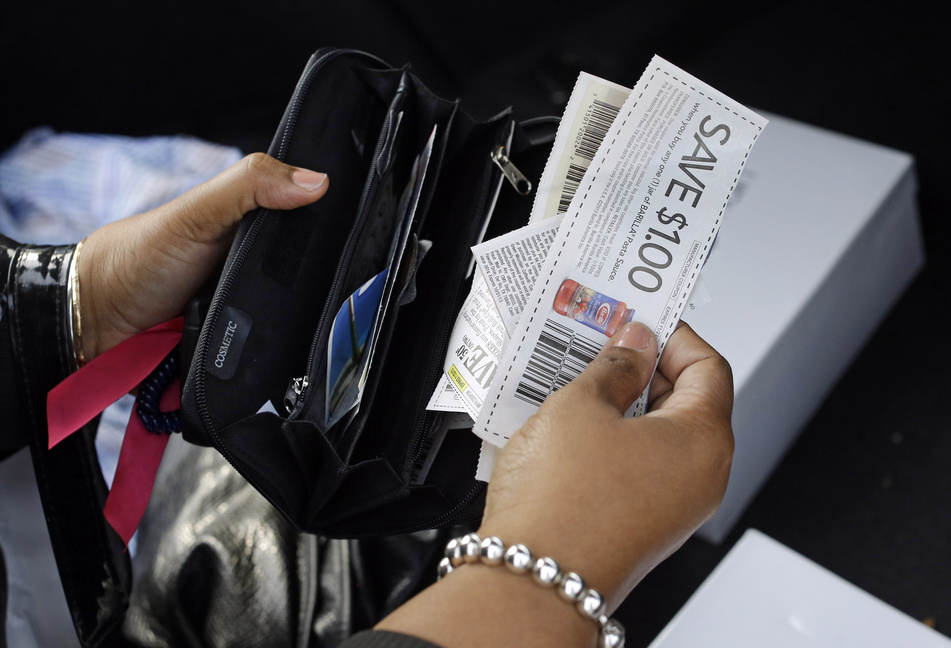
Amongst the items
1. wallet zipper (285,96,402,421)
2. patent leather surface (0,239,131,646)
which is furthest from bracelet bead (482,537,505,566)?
patent leather surface (0,239,131,646)

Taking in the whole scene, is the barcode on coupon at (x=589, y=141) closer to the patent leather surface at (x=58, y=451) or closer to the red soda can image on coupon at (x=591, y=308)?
the red soda can image on coupon at (x=591, y=308)

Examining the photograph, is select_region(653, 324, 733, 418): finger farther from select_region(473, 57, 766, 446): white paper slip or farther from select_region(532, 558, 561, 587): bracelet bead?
select_region(532, 558, 561, 587): bracelet bead

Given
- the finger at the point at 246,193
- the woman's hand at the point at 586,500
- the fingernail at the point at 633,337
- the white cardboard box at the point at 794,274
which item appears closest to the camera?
the woman's hand at the point at 586,500

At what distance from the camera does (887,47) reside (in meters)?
1.72

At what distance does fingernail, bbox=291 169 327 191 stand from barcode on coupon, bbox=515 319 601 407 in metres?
0.25

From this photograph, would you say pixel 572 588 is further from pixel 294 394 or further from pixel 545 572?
pixel 294 394

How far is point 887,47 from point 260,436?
1.79 m

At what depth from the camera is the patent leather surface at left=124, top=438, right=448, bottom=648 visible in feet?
2.40

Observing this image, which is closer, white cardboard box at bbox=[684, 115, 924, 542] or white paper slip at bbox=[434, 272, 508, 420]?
white paper slip at bbox=[434, 272, 508, 420]

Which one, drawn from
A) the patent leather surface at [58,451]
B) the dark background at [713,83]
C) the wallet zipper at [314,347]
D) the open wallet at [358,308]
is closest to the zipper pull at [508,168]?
the open wallet at [358,308]

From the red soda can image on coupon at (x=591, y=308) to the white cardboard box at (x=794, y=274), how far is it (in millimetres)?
529

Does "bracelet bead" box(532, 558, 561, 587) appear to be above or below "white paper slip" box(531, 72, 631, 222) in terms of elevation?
below

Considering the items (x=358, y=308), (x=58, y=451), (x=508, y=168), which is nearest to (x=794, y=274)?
(x=508, y=168)

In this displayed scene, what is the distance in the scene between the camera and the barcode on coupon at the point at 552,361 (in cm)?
54
